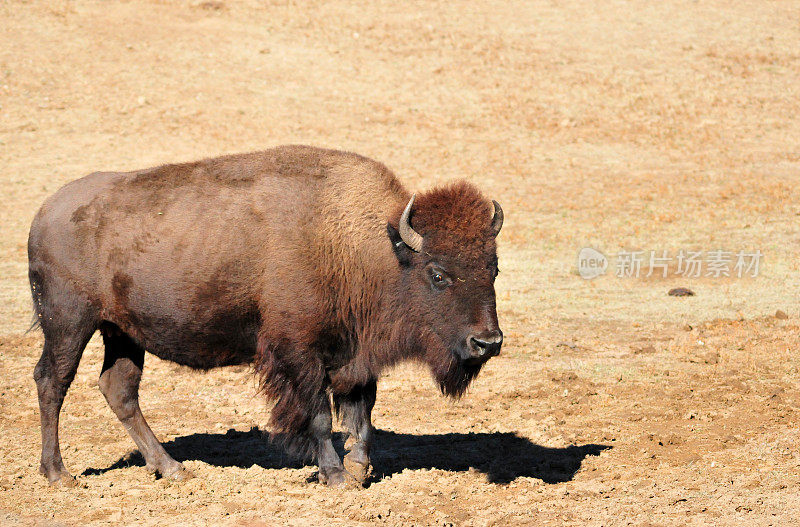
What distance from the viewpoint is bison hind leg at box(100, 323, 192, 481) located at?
7531mm

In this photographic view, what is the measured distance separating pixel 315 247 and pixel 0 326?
7107 mm

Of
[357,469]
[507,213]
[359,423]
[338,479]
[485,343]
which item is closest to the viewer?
[485,343]

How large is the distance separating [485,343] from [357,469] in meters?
1.62

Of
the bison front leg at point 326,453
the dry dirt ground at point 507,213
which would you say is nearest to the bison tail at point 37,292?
the dry dirt ground at point 507,213

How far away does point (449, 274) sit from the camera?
6773 mm

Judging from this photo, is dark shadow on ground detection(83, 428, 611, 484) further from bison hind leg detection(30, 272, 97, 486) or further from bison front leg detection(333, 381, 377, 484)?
bison hind leg detection(30, 272, 97, 486)

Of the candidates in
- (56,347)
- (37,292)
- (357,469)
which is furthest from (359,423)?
(37,292)

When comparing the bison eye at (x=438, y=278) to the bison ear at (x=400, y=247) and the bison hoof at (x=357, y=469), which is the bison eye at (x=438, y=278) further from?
the bison hoof at (x=357, y=469)

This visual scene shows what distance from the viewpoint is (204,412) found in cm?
927

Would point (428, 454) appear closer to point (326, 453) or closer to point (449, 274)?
point (326, 453)

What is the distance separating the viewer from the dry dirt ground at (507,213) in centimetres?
702

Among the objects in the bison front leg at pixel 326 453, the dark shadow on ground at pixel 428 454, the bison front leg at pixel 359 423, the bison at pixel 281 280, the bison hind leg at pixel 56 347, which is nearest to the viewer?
the bison at pixel 281 280

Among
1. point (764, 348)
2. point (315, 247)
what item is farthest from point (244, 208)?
point (764, 348)

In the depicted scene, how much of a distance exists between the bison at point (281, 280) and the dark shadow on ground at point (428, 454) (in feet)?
1.89
